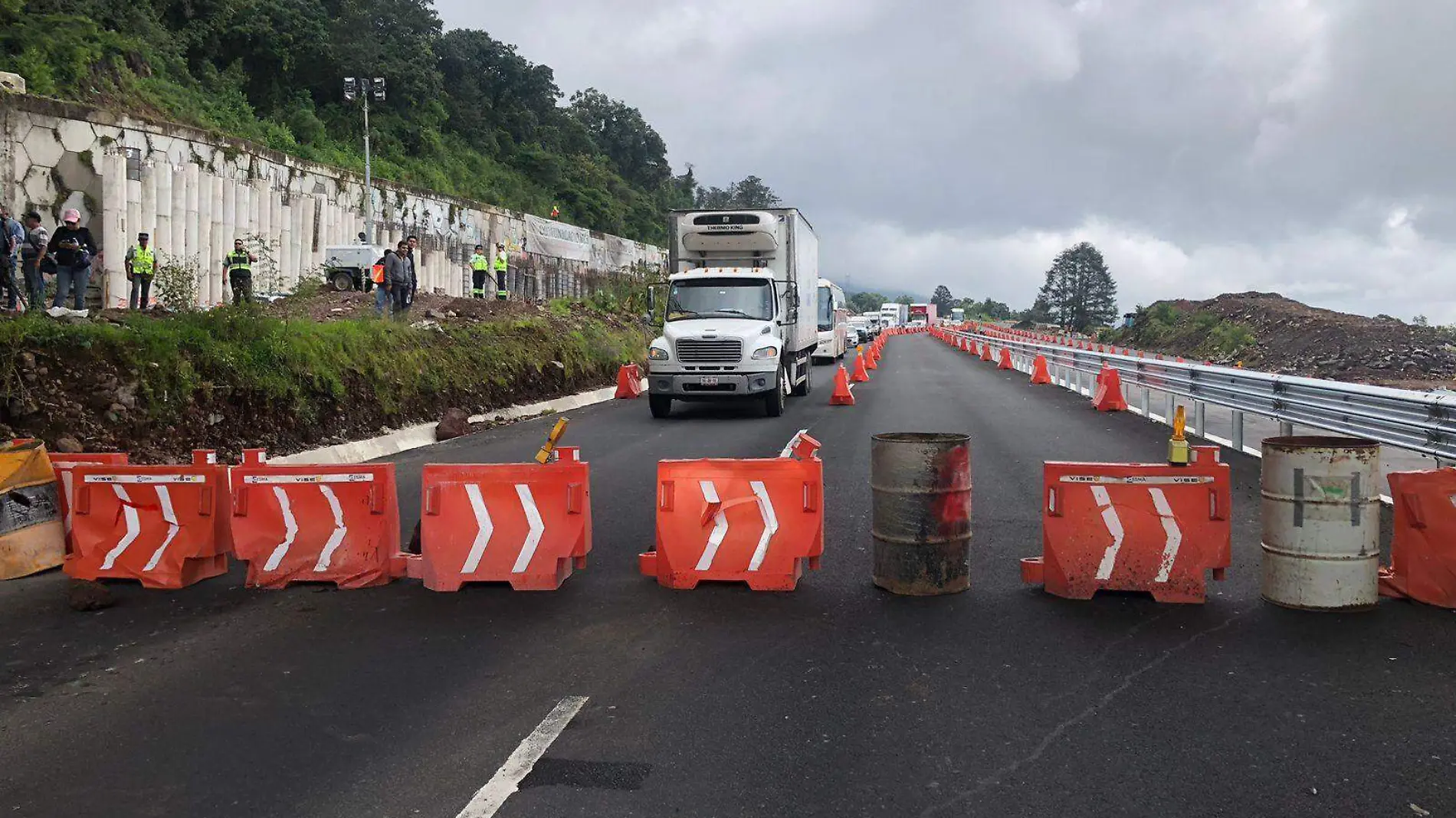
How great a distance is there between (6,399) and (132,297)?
10.5 meters

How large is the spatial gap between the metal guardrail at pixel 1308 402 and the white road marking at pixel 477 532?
7799mm

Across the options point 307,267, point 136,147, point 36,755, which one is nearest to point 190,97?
point 307,267

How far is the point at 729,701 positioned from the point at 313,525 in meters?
3.70

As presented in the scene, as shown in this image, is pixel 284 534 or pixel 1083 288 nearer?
pixel 284 534

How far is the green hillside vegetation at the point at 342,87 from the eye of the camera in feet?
104

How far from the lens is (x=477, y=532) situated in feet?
22.8

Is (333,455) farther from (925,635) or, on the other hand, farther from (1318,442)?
(1318,442)

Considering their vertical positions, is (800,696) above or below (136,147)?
below

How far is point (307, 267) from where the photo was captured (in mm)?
31047

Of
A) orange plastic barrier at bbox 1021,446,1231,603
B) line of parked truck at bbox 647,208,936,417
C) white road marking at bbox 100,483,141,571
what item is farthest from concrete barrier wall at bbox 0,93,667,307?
orange plastic barrier at bbox 1021,446,1231,603

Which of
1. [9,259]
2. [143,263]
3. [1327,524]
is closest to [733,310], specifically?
[143,263]

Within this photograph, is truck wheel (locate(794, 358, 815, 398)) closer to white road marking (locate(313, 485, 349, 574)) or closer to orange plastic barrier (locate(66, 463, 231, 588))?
white road marking (locate(313, 485, 349, 574))

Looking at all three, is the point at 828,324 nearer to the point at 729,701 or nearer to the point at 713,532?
the point at 713,532

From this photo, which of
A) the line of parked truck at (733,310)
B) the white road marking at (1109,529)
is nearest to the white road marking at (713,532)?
the white road marking at (1109,529)
